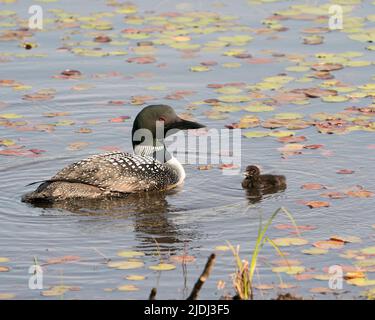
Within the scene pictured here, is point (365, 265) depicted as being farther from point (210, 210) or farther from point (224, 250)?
point (210, 210)

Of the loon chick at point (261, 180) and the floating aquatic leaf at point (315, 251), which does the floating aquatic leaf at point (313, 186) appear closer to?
the loon chick at point (261, 180)

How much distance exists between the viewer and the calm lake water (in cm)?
986

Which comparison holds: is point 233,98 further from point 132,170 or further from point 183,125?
point 132,170

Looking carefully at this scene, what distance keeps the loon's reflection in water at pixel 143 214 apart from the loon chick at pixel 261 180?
82 cm

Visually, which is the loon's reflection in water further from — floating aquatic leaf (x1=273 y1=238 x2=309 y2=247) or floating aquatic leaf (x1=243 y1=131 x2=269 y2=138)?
floating aquatic leaf (x1=243 y1=131 x2=269 y2=138)

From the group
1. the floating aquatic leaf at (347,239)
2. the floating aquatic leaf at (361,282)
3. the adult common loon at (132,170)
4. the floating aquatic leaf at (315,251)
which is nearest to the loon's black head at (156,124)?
the adult common loon at (132,170)

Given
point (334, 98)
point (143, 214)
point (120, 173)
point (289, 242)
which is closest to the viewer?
point (289, 242)

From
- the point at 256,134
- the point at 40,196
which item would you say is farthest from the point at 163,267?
the point at 256,134

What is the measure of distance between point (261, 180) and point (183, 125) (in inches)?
50.9

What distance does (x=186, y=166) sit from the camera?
13125 millimetres

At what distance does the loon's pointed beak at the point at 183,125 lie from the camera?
12781 millimetres

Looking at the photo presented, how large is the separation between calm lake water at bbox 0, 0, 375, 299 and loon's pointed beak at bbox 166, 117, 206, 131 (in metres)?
0.52

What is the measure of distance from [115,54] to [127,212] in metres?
5.11
